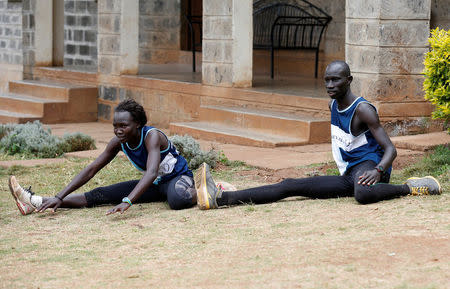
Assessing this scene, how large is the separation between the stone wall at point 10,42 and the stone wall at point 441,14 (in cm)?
827

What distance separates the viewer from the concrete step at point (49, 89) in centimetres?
1366

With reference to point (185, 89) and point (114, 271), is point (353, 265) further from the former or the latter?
point (185, 89)

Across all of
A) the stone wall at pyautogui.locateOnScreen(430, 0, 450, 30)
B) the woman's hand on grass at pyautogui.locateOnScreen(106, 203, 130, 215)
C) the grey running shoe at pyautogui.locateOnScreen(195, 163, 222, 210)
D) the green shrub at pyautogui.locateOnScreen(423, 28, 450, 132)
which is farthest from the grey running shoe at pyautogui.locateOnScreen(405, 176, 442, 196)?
the stone wall at pyautogui.locateOnScreen(430, 0, 450, 30)

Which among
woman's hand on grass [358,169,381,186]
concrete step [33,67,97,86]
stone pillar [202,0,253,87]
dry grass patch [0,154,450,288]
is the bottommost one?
dry grass patch [0,154,450,288]

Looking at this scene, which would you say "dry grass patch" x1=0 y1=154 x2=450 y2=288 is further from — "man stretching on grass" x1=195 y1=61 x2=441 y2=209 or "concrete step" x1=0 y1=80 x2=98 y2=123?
"concrete step" x1=0 y1=80 x2=98 y2=123

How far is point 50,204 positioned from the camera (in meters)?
6.05

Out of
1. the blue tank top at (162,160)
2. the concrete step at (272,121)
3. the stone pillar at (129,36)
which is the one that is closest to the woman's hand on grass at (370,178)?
the blue tank top at (162,160)

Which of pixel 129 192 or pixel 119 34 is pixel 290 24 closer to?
pixel 119 34

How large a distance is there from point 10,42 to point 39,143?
7.91m

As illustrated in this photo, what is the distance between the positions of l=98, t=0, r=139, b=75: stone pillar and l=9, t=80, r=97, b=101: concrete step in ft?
2.15

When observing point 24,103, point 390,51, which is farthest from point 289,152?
point 24,103

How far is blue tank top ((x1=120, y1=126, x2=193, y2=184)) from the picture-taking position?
614 cm

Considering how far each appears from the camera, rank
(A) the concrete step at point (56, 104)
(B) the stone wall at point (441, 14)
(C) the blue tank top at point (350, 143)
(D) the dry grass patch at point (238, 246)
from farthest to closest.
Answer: (A) the concrete step at point (56, 104) < (B) the stone wall at point (441, 14) < (C) the blue tank top at point (350, 143) < (D) the dry grass patch at point (238, 246)

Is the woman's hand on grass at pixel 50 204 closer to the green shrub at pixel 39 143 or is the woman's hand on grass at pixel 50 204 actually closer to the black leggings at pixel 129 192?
the black leggings at pixel 129 192
